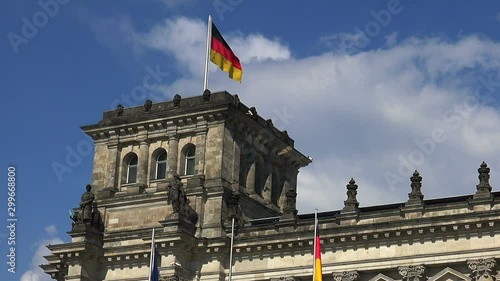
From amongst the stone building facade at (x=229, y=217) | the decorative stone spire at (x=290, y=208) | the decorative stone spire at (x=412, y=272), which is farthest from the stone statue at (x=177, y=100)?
the decorative stone spire at (x=412, y=272)

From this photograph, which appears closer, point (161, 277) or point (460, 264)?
point (460, 264)

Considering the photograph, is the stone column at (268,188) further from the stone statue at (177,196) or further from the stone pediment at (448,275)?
the stone pediment at (448,275)

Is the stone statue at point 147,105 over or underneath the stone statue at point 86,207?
over

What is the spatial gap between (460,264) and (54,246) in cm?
2095

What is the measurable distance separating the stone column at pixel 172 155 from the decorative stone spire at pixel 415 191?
13.2m

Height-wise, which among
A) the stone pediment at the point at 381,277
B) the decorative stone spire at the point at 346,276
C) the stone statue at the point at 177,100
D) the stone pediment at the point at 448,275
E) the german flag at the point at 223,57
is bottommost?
the stone pediment at the point at 448,275

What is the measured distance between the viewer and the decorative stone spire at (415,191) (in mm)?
52750

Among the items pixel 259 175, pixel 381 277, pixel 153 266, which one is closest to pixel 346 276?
pixel 381 277

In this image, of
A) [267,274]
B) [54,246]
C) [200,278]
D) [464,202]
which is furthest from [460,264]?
[54,246]

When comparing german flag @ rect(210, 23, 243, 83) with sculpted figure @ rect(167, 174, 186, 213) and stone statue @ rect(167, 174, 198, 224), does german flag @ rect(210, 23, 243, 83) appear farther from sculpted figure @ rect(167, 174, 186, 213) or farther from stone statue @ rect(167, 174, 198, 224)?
sculpted figure @ rect(167, 174, 186, 213)

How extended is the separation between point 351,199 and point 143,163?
12.3 metres

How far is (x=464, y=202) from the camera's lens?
2034 inches

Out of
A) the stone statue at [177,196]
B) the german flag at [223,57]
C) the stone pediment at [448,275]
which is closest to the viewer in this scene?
the stone pediment at [448,275]

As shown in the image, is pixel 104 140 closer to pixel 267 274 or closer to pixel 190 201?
pixel 190 201
